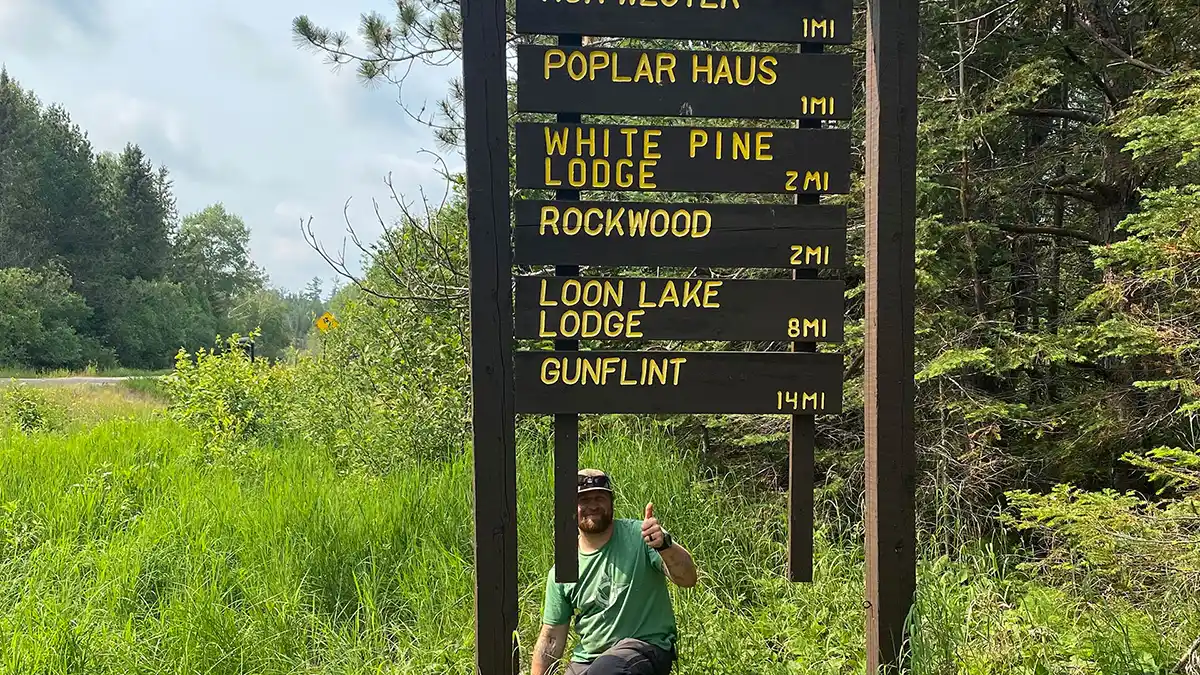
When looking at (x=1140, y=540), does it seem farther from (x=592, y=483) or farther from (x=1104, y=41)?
(x=1104, y=41)

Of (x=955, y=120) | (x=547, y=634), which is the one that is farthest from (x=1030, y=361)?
(x=547, y=634)

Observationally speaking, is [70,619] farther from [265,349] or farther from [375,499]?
[265,349]

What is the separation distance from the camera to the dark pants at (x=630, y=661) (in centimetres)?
276

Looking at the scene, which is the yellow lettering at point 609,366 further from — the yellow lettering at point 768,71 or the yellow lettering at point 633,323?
the yellow lettering at point 768,71

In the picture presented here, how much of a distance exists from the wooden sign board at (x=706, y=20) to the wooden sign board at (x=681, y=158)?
373 mm

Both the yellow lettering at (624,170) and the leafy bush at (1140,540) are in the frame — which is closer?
the yellow lettering at (624,170)

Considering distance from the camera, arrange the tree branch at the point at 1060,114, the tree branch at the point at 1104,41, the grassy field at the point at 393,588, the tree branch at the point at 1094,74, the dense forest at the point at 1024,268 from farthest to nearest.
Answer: the tree branch at the point at 1094,74
the tree branch at the point at 1060,114
the tree branch at the point at 1104,41
the dense forest at the point at 1024,268
the grassy field at the point at 393,588

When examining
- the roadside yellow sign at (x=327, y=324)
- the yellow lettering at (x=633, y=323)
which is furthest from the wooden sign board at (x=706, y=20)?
the roadside yellow sign at (x=327, y=324)

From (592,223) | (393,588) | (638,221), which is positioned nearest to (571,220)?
(592,223)

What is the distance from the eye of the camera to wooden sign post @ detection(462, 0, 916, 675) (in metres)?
2.76

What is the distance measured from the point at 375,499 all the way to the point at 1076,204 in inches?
290

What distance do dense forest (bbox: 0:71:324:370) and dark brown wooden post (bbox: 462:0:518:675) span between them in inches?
1377

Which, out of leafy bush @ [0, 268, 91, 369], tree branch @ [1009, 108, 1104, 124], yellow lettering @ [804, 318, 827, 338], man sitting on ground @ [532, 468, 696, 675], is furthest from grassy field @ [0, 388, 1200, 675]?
leafy bush @ [0, 268, 91, 369]

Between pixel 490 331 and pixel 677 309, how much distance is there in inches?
28.1
